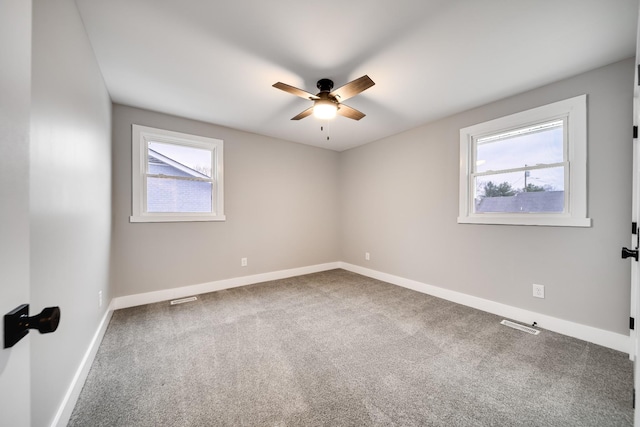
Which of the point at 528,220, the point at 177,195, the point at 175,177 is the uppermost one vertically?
the point at 175,177

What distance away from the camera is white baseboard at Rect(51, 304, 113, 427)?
1336 millimetres

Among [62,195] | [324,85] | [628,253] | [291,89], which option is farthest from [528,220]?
[62,195]

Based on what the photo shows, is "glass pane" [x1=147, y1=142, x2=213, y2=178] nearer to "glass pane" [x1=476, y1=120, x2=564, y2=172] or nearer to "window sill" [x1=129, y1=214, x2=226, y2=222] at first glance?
"window sill" [x1=129, y1=214, x2=226, y2=222]

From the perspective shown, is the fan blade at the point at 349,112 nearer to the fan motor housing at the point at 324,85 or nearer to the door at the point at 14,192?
the fan motor housing at the point at 324,85

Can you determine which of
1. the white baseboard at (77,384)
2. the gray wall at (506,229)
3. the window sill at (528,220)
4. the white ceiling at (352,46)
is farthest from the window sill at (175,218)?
the window sill at (528,220)

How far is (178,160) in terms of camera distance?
3480 millimetres

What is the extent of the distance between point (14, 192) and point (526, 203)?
3674 millimetres

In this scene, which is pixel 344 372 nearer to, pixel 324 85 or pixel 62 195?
pixel 62 195

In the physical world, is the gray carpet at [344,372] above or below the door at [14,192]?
below

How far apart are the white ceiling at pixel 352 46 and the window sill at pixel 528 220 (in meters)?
1.36

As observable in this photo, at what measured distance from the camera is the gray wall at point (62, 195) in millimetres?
1133

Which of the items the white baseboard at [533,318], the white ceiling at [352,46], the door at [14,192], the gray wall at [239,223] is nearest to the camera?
the door at [14,192]

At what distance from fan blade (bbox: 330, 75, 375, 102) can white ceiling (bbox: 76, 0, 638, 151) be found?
0.22 metres

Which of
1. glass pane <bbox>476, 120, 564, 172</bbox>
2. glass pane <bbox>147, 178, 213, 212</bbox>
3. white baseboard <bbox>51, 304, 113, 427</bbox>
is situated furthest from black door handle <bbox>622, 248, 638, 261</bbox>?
glass pane <bbox>147, 178, 213, 212</bbox>
